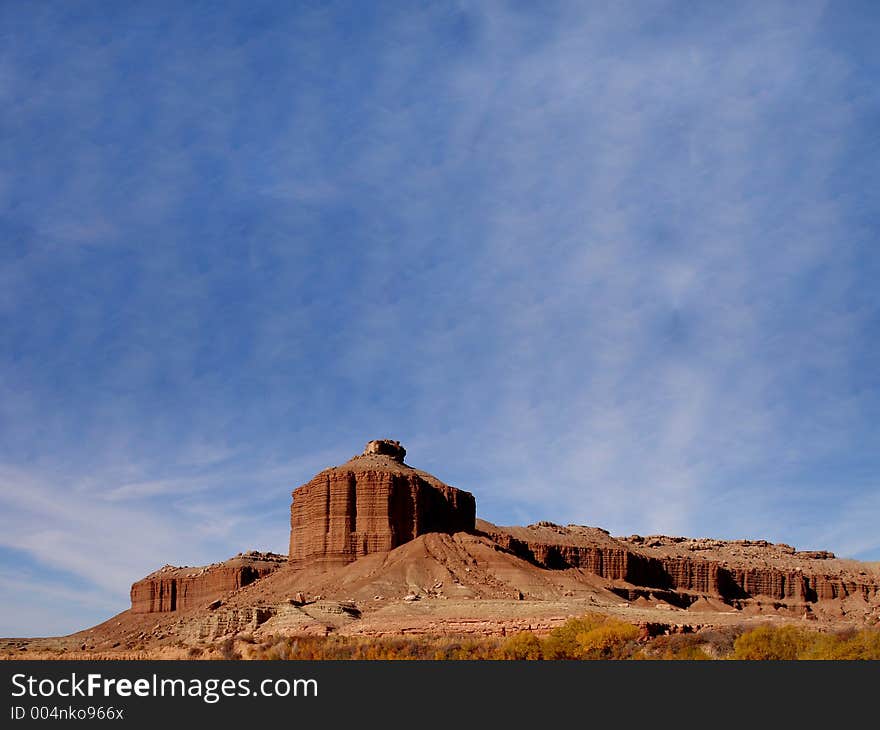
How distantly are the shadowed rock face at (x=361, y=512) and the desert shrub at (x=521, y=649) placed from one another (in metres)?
52.0

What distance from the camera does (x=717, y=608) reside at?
122 meters

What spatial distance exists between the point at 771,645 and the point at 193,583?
124 metres

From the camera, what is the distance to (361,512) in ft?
324

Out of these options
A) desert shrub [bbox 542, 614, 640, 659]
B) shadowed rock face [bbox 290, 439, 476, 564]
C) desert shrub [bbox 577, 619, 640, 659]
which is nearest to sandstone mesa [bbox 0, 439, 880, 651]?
shadowed rock face [bbox 290, 439, 476, 564]

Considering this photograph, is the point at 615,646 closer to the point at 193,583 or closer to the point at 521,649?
the point at 521,649

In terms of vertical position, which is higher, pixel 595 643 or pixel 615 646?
pixel 595 643

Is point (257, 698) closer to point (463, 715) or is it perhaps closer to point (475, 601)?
point (463, 715)

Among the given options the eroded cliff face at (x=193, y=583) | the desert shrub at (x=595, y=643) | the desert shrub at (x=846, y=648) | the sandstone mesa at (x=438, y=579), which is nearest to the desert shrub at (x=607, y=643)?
the desert shrub at (x=595, y=643)

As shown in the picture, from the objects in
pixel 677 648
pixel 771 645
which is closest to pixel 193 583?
pixel 677 648

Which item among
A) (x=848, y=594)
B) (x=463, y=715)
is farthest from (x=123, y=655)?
(x=848, y=594)

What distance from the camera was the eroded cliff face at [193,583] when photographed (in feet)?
477

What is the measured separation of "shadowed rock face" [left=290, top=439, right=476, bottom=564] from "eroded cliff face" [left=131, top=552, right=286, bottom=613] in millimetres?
44153

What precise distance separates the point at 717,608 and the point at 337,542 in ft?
159

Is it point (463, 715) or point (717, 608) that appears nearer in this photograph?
point (463, 715)
